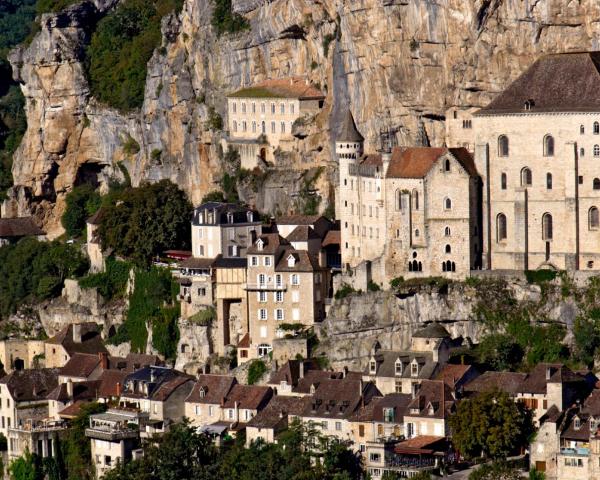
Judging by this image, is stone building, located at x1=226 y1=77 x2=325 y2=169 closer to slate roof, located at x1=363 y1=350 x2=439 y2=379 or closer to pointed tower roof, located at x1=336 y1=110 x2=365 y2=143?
pointed tower roof, located at x1=336 y1=110 x2=365 y2=143

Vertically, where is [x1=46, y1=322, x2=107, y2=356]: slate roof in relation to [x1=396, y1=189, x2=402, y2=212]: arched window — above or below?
below

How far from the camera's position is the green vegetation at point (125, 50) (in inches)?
6388

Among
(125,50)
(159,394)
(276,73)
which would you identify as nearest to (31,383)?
(159,394)

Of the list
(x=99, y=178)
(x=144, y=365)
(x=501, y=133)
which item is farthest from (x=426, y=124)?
(x=99, y=178)

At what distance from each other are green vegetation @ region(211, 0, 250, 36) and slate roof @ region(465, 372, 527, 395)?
3447cm

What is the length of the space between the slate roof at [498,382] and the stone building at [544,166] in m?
7.55

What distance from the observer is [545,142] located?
12662 cm

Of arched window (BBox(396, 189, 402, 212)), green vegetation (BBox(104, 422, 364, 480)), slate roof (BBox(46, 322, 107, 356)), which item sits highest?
arched window (BBox(396, 189, 402, 212))

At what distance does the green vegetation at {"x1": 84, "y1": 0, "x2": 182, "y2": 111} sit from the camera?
162 meters

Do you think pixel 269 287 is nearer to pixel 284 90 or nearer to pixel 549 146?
pixel 549 146

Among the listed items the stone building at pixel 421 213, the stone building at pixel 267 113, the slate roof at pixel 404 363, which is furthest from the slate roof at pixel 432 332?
the stone building at pixel 267 113

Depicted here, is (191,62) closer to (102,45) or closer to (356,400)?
(102,45)

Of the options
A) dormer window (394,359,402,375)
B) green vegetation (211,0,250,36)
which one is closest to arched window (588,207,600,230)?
dormer window (394,359,402,375)

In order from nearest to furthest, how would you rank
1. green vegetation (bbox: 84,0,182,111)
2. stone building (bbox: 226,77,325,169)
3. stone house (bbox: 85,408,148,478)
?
stone house (bbox: 85,408,148,478)
stone building (bbox: 226,77,325,169)
green vegetation (bbox: 84,0,182,111)
